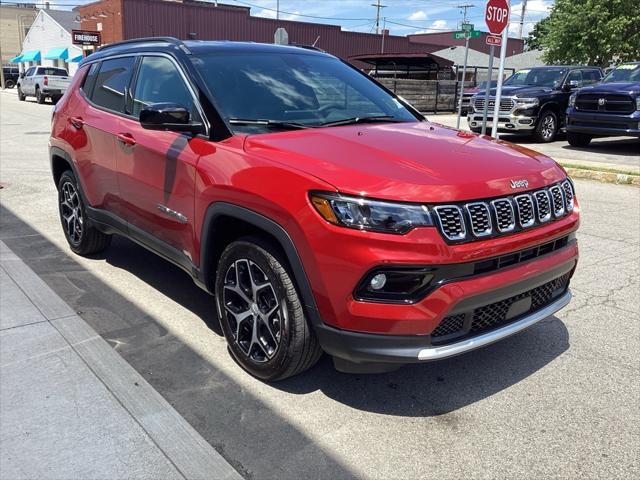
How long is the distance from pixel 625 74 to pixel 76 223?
12582 mm

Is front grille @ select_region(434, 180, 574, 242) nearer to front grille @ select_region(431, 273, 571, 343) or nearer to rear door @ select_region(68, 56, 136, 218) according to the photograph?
front grille @ select_region(431, 273, 571, 343)

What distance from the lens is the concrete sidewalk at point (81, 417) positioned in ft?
8.20

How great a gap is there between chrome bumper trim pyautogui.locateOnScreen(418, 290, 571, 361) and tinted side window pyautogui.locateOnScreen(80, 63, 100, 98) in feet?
12.6

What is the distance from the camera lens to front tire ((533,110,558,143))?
47.7 feet

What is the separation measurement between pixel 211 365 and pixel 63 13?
61546 millimetres

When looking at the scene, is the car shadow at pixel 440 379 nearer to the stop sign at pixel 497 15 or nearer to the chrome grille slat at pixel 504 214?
the chrome grille slat at pixel 504 214

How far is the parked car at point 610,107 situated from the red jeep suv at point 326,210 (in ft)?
31.0

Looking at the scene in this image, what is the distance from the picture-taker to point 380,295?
2.58 meters

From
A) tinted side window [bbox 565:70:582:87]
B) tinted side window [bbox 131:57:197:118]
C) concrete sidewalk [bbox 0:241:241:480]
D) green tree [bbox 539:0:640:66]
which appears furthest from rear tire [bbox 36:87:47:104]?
concrete sidewalk [bbox 0:241:241:480]

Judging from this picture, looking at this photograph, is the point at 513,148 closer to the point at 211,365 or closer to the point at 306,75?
the point at 306,75

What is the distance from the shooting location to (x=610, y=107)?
1215 cm

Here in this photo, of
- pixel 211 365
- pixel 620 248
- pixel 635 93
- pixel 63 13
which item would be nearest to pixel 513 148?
pixel 211 365

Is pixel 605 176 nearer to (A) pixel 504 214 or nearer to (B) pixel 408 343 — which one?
(A) pixel 504 214

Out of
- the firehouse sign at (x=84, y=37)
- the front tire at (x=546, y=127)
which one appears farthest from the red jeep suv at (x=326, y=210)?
the firehouse sign at (x=84, y=37)
